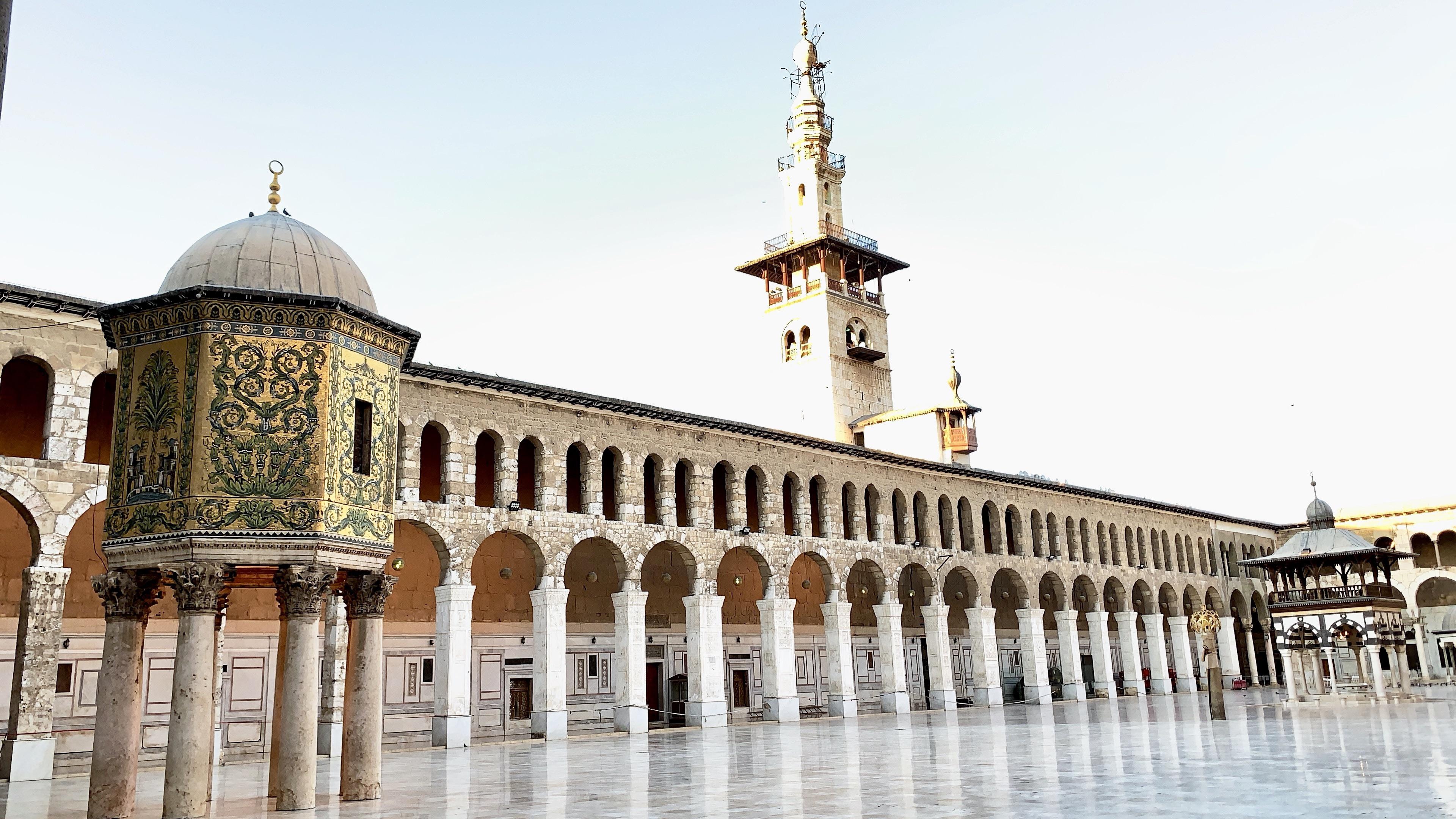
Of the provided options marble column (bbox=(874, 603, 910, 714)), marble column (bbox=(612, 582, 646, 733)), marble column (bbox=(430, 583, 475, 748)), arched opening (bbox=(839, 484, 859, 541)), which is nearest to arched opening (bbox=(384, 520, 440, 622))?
marble column (bbox=(430, 583, 475, 748))

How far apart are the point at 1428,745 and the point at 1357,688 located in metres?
18.9

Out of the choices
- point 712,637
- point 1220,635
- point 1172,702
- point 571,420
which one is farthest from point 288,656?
point 1220,635

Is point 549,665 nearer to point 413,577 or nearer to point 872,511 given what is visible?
point 413,577

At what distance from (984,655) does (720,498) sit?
11354 mm

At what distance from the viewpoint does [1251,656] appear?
51.2 meters

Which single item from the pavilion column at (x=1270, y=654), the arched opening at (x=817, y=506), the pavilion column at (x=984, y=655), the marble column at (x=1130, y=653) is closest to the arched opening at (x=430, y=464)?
the arched opening at (x=817, y=506)

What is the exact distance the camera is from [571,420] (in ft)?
86.7

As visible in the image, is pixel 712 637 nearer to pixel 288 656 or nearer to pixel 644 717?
pixel 644 717

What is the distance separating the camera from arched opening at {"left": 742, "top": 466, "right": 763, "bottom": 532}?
30.7 metres

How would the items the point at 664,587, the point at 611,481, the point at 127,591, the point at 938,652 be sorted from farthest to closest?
the point at 938,652 → the point at 664,587 → the point at 611,481 → the point at 127,591

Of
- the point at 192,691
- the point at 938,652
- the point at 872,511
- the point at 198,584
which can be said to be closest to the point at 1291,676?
the point at 938,652

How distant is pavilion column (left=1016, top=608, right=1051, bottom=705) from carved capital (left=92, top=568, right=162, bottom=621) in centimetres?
3158

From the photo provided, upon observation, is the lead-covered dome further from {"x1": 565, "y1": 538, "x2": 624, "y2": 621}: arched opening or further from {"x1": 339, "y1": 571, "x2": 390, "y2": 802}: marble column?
{"x1": 565, "y1": 538, "x2": 624, "y2": 621}: arched opening

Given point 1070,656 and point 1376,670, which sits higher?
point 1070,656
